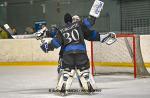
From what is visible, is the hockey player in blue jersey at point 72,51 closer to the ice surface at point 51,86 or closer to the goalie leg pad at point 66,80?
the goalie leg pad at point 66,80

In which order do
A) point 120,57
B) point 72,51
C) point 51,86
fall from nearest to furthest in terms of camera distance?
point 72,51 < point 51,86 < point 120,57

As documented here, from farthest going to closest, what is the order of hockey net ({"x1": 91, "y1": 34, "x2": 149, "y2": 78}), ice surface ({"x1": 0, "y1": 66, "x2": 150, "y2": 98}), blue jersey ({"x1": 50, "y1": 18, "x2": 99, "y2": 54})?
1. hockey net ({"x1": 91, "y1": 34, "x2": 149, "y2": 78})
2. ice surface ({"x1": 0, "y1": 66, "x2": 150, "y2": 98})
3. blue jersey ({"x1": 50, "y1": 18, "x2": 99, "y2": 54})

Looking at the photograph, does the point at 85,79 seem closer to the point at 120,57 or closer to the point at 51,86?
the point at 51,86

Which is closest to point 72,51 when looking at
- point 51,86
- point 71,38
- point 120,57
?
point 71,38

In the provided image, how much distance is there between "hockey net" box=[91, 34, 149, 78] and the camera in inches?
417

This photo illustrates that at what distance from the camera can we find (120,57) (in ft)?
37.0

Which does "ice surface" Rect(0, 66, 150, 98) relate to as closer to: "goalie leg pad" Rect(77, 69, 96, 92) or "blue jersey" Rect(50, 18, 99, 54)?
"goalie leg pad" Rect(77, 69, 96, 92)

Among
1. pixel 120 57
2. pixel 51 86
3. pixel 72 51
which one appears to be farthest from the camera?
pixel 120 57

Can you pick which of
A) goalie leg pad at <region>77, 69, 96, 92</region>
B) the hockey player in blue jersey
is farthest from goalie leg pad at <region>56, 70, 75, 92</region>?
goalie leg pad at <region>77, 69, 96, 92</region>

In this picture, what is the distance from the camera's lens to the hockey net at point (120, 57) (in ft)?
34.8

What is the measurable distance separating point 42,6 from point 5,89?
38.0ft

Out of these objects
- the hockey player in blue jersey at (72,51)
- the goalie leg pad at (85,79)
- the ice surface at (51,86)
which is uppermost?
the hockey player in blue jersey at (72,51)

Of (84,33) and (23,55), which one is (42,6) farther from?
(84,33)

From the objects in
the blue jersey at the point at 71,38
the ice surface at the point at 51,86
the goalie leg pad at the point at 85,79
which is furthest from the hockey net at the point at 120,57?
the blue jersey at the point at 71,38
